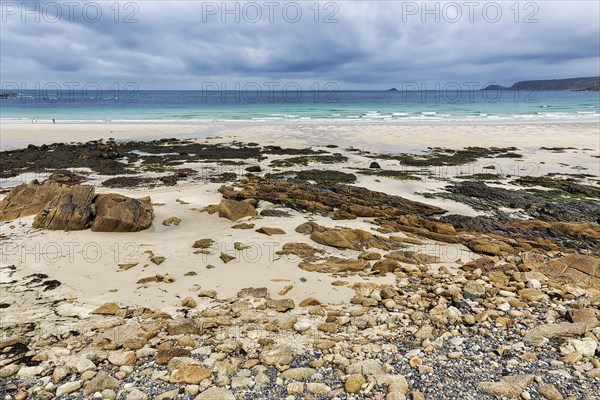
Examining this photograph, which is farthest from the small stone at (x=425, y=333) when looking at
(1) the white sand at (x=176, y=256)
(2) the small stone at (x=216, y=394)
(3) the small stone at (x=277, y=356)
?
(2) the small stone at (x=216, y=394)

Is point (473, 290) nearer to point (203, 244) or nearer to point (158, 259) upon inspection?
point (203, 244)

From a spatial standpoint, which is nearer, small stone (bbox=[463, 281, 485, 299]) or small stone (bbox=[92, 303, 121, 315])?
small stone (bbox=[92, 303, 121, 315])

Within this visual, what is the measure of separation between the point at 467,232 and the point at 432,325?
5285 mm

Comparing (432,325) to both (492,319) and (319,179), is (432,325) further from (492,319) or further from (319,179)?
(319,179)

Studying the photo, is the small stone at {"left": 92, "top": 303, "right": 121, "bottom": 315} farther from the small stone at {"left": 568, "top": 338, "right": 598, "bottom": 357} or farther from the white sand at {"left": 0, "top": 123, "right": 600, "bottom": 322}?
the small stone at {"left": 568, "top": 338, "right": 598, "bottom": 357}

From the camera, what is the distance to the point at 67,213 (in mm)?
9945

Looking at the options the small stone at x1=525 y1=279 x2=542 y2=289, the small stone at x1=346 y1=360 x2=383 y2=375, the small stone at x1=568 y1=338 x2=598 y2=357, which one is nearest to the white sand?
the small stone at x1=525 y1=279 x2=542 y2=289

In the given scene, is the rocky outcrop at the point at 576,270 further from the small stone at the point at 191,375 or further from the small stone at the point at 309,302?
the small stone at the point at 191,375

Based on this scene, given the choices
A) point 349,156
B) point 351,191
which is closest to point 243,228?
point 351,191

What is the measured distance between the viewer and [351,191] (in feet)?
45.0

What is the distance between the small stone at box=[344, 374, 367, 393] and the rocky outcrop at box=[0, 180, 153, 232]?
24.7ft

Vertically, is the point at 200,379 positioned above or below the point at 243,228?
below

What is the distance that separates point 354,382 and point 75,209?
8.84m

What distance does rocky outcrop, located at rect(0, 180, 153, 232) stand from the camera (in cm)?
983
